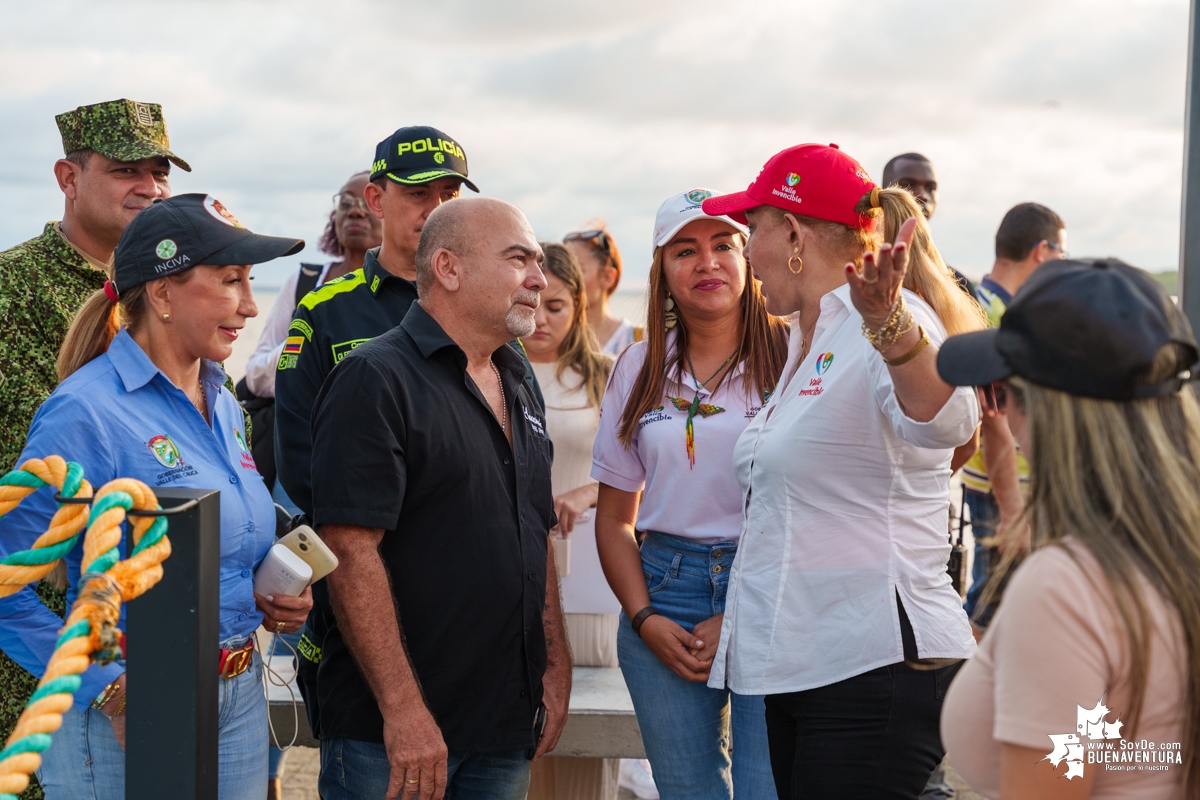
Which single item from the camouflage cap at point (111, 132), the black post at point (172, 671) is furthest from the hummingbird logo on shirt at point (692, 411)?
the camouflage cap at point (111, 132)

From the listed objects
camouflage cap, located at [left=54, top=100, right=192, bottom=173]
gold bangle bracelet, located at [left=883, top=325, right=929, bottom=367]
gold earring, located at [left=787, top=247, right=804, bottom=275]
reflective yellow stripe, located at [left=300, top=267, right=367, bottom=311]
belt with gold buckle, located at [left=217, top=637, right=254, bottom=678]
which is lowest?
belt with gold buckle, located at [left=217, top=637, right=254, bottom=678]

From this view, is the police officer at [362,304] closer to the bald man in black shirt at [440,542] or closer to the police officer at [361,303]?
the police officer at [361,303]

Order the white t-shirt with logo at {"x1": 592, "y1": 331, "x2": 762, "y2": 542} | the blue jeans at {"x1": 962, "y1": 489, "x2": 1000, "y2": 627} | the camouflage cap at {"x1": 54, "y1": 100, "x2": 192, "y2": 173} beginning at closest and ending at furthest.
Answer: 1. the white t-shirt with logo at {"x1": 592, "y1": 331, "x2": 762, "y2": 542}
2. the camouflage cap at {"x1": 54, "y1": 100, "x2": 192, "y2": 173}
3. the blue jeans at {"x1": 962, "y1": 489, "x2": 1000, "y2": 627}

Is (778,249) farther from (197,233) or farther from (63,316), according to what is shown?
(63,316)

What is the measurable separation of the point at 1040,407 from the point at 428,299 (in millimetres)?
1735

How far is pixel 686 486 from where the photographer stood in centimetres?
290

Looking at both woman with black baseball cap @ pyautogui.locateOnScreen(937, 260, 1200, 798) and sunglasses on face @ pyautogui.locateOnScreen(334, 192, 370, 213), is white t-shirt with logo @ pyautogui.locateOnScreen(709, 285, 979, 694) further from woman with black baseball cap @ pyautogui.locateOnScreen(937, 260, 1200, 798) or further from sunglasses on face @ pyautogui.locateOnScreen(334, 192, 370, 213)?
sunglasses on face @ pyautogui.locateOnScreen(334, 192, 370, 213)

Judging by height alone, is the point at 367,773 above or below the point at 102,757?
below

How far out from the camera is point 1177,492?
1.36 m

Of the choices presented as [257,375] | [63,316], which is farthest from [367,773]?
[257,375]

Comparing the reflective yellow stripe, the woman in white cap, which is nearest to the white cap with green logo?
the woman in white cap

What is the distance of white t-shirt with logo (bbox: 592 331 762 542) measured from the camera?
113 inches

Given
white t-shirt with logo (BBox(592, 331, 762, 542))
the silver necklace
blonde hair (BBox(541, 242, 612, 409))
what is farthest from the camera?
blonde hair (BBox(541, 242, 612, 409))

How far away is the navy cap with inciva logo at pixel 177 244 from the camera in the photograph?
2377mm
